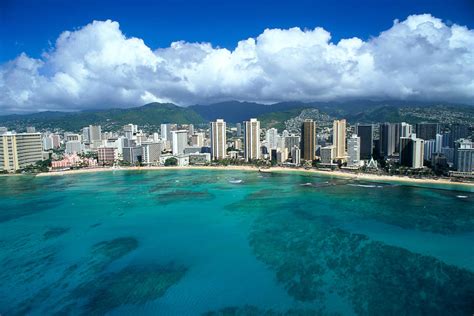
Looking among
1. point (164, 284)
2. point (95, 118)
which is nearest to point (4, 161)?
point (164, 284)

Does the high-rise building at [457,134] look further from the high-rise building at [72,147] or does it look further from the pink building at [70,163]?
the high-rise building at [72,147]

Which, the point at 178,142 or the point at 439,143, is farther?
the point at 178,142

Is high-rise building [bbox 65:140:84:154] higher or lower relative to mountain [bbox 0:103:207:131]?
lower

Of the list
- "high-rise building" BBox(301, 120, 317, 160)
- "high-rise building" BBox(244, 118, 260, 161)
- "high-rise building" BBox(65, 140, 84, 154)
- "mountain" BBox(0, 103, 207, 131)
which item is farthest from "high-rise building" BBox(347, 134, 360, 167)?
"mountain" BBox(0, 103, 207, 131)

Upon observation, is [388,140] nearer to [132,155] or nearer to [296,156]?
[296,156]

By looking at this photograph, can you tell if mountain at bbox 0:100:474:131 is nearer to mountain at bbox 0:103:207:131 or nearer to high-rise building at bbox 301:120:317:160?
mountain at bbox 0:103:207:131

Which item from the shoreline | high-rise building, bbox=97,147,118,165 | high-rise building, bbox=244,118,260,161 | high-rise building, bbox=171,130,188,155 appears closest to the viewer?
the shoreline

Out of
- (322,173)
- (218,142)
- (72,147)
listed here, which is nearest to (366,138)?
(322,173)

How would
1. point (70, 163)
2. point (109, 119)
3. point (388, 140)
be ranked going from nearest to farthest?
1. point (70, 163)
2. point (388, 140)
3. point (109, 119)
